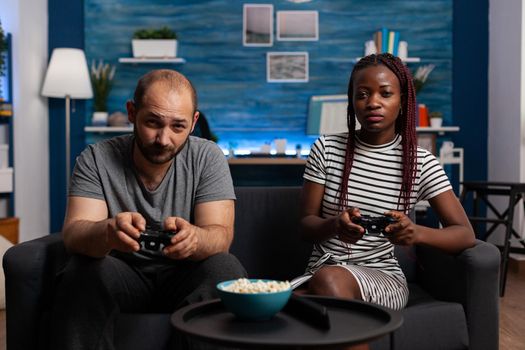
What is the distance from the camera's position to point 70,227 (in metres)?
1.74

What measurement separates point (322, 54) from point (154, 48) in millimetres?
1261

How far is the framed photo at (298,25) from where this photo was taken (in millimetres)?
5051

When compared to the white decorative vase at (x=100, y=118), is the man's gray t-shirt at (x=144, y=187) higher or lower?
lower

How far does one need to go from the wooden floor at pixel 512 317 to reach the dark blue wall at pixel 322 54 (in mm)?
1312

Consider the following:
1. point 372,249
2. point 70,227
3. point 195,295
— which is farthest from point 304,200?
point 70,227

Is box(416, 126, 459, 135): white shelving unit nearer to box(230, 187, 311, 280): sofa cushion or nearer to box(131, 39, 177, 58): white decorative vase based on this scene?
box(131, 39, 177, 58): white decorative vase

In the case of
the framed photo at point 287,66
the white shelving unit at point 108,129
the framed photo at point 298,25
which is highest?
the framed photo at point 298,25

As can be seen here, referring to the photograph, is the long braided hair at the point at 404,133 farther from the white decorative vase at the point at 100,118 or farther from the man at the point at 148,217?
the white decorative vase at the point at 100,118

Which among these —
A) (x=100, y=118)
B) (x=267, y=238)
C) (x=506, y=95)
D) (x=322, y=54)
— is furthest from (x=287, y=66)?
(x=267, y=238)

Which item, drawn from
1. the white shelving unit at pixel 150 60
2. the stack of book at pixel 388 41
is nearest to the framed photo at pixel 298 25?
the stack of book at pixel 388 41

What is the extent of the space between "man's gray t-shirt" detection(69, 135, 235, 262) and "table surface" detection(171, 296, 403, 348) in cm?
54

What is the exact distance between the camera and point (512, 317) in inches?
127

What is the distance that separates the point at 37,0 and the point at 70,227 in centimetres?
354

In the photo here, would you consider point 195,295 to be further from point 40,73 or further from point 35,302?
point 40,73
